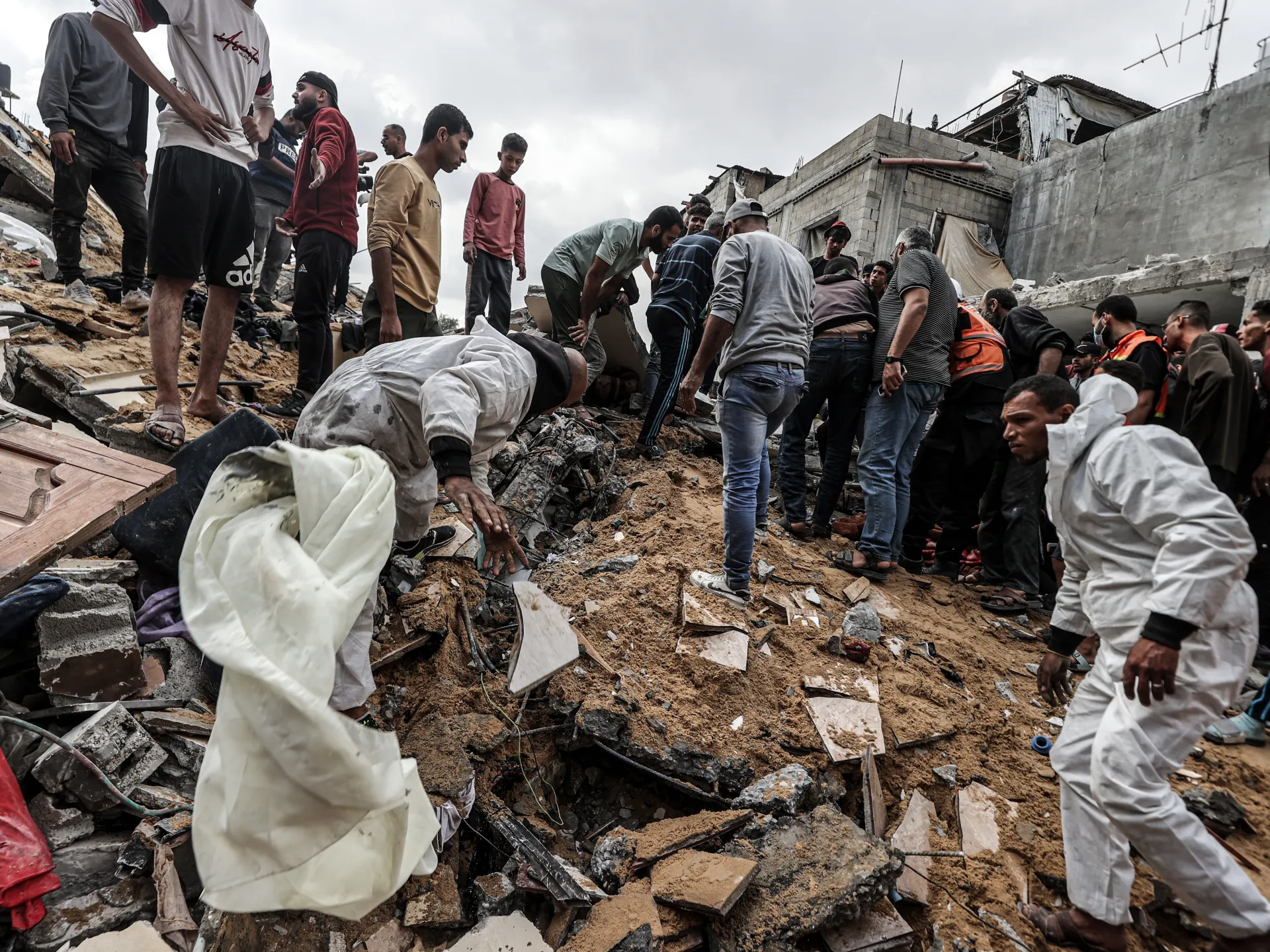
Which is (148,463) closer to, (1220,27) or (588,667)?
(588,667)

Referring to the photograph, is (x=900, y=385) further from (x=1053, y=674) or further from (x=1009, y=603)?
(x=1053, y=674)

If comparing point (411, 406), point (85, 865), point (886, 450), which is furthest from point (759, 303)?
point (85, 865)

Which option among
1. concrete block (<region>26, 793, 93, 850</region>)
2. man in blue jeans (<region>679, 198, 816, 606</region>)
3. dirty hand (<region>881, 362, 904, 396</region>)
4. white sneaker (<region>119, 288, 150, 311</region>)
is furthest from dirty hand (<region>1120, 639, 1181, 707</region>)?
white sneaker (<region>119, 288, 150, 311</region>)

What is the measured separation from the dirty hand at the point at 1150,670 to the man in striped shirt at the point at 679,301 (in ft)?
11.4

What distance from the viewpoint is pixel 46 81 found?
408 cm

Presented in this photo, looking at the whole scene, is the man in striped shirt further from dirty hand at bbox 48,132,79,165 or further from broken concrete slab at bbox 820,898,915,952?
dirty hand at bbox 48,132,79,165

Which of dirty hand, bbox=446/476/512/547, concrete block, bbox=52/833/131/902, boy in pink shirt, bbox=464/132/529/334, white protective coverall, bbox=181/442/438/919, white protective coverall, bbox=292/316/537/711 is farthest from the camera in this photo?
boy in pink shirt, bbox=464/132/529/334

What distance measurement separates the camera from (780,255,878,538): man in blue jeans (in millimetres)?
4039

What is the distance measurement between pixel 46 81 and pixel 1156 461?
6.62 meters

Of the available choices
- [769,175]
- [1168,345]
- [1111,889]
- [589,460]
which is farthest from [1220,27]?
[1111,889]

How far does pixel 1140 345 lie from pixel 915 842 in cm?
363

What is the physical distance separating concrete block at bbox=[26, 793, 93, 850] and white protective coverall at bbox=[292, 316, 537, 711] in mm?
627

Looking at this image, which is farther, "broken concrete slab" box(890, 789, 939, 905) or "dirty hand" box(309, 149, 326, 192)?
"dirty hand" box(309, 149, 326, 192)

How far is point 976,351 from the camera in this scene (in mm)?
4004
